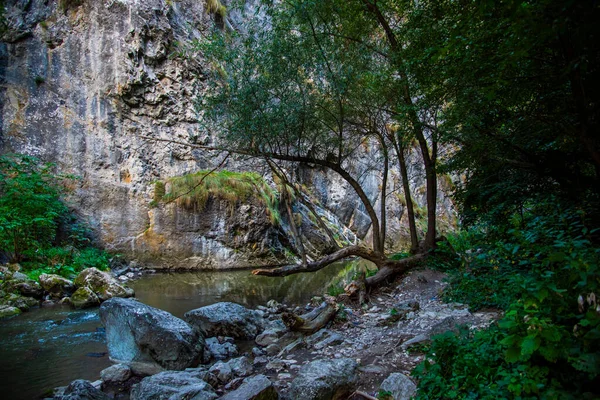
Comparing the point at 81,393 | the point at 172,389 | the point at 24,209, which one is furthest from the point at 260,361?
the point at 24,209

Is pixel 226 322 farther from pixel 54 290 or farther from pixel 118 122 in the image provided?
pixel 118 122

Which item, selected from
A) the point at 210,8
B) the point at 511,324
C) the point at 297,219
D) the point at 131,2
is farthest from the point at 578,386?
the point at 210,8

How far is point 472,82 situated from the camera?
16.1ft

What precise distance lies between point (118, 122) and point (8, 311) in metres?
11.1

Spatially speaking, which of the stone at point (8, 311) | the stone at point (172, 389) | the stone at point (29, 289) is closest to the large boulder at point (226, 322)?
the stone at point (172, 389)

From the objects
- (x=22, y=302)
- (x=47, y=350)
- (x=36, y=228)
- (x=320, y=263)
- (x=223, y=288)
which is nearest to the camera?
(x=47, y=350)

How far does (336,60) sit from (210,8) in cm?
1565

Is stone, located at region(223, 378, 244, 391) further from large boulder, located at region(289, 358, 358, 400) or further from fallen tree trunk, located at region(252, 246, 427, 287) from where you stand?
fallen tree trunk, located at region(252, 246, 427, 287)

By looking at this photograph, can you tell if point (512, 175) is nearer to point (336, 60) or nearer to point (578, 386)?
point (336, 60)

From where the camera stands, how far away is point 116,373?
4711 millimetres

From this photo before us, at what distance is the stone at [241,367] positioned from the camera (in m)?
→ 4.70

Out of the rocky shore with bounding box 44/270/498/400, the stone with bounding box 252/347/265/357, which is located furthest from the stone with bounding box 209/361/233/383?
the stone with bounding box 252/347/265/357

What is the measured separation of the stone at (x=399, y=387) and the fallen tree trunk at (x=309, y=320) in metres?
2.78

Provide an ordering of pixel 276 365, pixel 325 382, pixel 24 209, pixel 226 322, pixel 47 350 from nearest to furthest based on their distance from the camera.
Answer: pixel 325 382, pixel 276 365, pixel 47 350, pixel 226 322, pixel 24 209
